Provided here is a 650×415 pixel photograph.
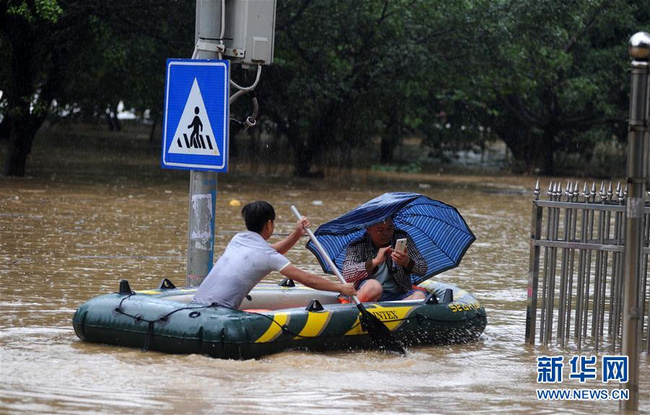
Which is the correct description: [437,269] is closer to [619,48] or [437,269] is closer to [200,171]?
[200,171]

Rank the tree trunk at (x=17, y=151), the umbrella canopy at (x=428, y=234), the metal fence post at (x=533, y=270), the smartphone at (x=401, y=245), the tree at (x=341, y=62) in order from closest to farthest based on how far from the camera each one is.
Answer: the metal fence post at (x=533, y=270) < the smartphone at (x=401, y=245) < the umbrella canopy at (x=428, y=234) < the tree trunk at (x=17, y=151) < the tree at (x=341, y=62)

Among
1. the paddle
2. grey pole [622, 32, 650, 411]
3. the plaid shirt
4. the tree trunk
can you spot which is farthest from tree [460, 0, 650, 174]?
grey pole [622, 32, 650, 411]

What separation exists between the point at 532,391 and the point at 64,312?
4.41 m

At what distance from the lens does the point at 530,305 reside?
9297 millimetres

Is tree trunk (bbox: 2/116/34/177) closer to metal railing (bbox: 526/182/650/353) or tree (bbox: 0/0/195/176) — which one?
tree (bbox: 0/0/195/176)

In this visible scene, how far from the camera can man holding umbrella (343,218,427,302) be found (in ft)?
30.7

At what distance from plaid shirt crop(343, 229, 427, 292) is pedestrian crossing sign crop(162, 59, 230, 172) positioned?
5.80 feet

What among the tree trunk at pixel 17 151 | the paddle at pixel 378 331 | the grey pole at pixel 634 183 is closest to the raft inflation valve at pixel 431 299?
the paddle at pixel 378 331

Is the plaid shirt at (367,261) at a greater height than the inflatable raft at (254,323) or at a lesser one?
Result: greater

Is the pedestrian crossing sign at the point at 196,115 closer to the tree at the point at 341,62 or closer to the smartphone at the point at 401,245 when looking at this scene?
the smartphone at the point at 401,245

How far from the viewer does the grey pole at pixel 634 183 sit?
21.1 feet

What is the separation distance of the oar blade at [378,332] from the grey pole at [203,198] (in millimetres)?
1339

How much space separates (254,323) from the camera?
7902 millimetres

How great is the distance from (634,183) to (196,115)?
3.41 metres
